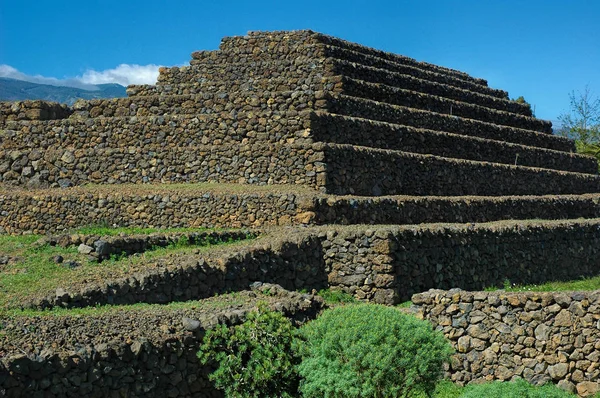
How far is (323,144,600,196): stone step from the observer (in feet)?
75.4

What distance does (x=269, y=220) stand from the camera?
69.3ft

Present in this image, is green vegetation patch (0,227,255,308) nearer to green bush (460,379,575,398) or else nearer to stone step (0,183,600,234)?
stone step (0,183,600,234)

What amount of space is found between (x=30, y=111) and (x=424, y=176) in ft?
44.7

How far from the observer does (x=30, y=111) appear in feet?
92.6

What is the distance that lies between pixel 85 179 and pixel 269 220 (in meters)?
7.53

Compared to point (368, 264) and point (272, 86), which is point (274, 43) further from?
point (368, 264)

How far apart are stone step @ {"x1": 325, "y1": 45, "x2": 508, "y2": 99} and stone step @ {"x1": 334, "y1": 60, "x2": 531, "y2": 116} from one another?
698 millimetres

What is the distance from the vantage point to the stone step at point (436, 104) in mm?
28531

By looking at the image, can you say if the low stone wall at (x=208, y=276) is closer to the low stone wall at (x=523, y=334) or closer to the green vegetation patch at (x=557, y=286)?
the low stone wall at (x=523, y=334)

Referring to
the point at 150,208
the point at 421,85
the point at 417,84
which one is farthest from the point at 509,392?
the point at 421,85

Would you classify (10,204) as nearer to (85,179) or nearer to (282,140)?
(85,179)

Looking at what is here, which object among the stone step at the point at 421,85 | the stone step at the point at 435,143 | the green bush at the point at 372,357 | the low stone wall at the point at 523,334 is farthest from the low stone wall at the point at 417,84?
the green bush at the point at 372,357

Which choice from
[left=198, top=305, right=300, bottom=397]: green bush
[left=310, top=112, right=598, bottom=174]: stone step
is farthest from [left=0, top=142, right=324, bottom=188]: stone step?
[left=198, top=305, right=300, bottom=397]: green bush

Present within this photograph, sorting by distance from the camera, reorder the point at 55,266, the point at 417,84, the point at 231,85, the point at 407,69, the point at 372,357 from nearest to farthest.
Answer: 1. the point at 372,357
2. the point at 55,266
3. the point at 231,85
4. the point at 417,84
5. the point at 407,69
